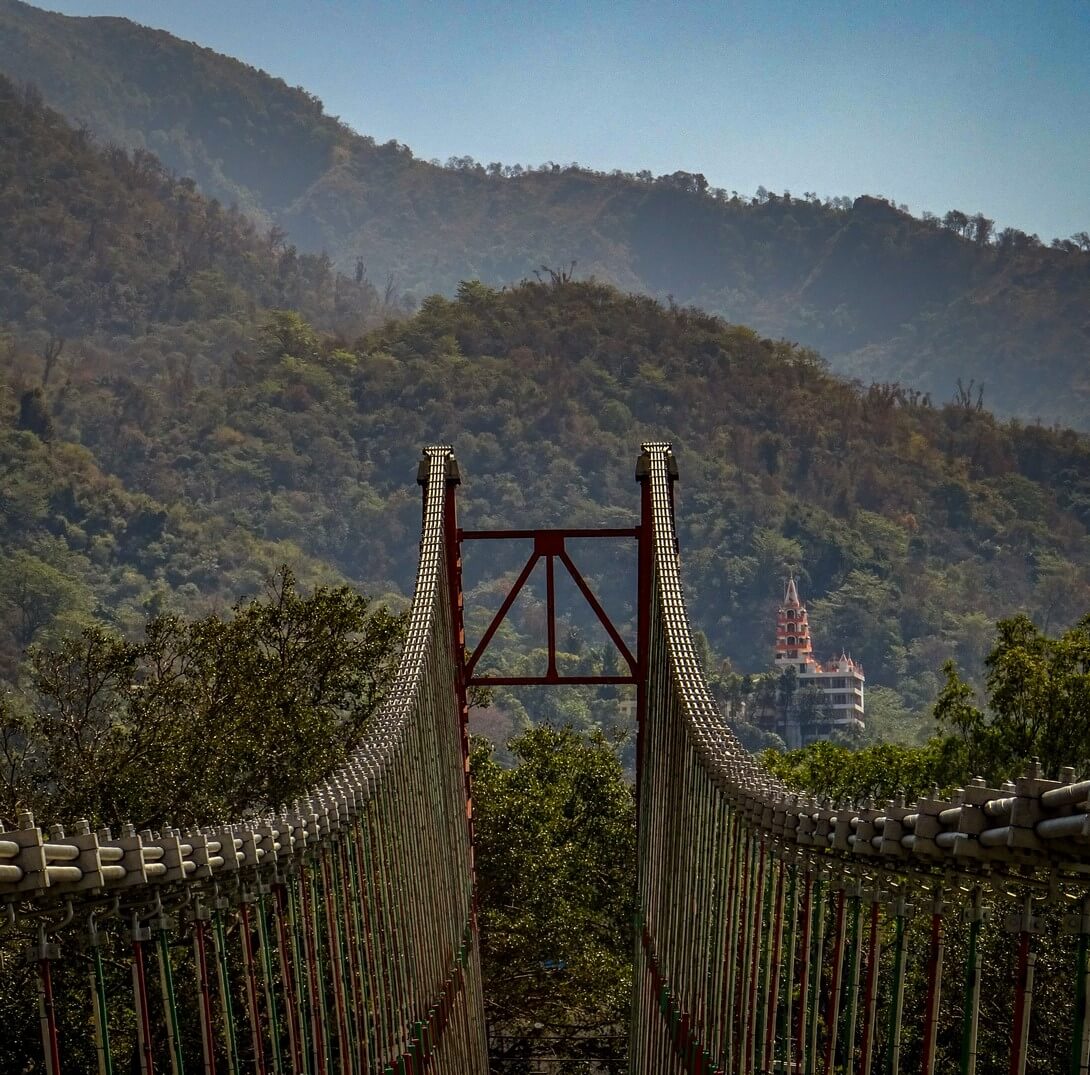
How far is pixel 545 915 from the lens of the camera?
2947 centimetres

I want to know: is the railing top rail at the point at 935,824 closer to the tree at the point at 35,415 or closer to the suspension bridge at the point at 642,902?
the suspension bridge at the point at 642,902

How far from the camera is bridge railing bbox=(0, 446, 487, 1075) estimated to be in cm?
774

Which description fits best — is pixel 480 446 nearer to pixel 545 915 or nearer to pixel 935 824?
pixel 545 915

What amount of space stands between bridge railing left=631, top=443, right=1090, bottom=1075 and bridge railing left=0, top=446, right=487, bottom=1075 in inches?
77.0

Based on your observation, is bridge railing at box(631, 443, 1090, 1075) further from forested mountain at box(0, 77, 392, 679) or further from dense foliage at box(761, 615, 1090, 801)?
forested mountain at box(0, 77, 392, 679)

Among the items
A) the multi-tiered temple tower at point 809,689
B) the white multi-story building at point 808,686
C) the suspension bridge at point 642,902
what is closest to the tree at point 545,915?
the suspension bridge at point 642,902

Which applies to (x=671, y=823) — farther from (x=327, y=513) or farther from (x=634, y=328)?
(x=634, y=328)

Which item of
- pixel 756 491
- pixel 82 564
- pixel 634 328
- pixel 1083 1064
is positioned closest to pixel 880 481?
pixel 756 491

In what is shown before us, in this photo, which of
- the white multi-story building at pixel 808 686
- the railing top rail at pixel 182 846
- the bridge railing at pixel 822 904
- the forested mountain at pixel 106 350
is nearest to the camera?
the bridge railing at pixel 822 904

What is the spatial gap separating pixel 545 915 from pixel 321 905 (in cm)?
1700

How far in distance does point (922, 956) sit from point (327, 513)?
132461 mm

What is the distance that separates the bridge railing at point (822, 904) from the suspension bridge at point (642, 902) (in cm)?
3

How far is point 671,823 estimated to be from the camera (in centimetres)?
1716

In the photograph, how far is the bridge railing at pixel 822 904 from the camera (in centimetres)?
670
